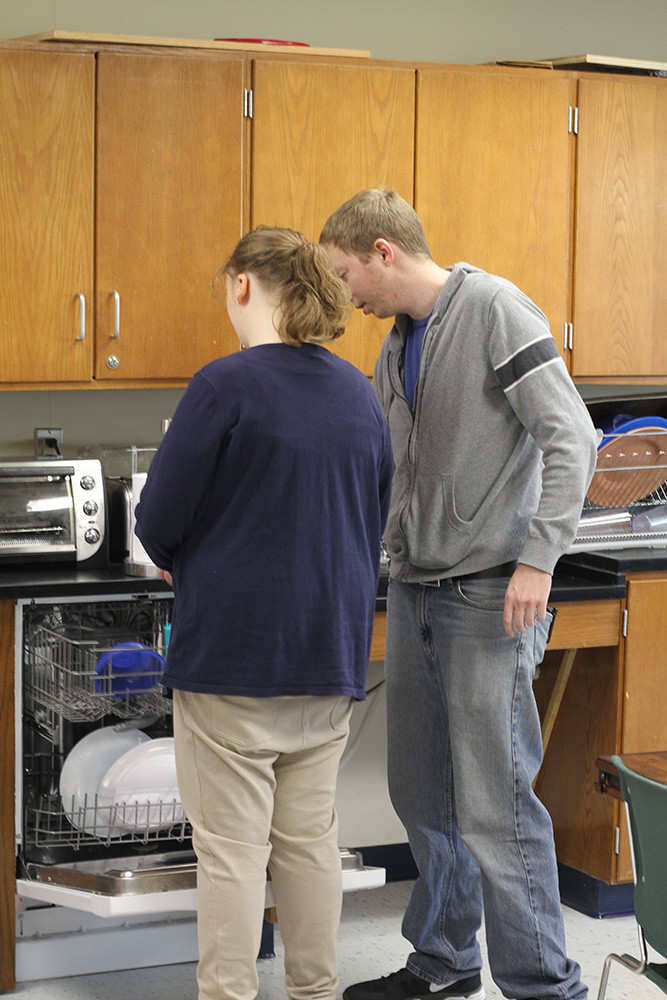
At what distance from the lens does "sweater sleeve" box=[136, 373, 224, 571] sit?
5.97 ft

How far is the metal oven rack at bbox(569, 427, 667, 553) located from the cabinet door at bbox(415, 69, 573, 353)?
1.47 ft

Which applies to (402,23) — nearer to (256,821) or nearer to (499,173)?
(499,173)

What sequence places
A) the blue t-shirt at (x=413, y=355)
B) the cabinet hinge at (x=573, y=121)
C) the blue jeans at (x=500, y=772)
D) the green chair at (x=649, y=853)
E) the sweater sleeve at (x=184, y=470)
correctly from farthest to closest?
the cabinet hinge at (x=573, y=121) → the blue t-shirt at (x=413, y=355) → the blue jeans at (x=500, y=772) → the sweater sleeve at (x=184, y=470) → the green chair at (x=649, y=853)

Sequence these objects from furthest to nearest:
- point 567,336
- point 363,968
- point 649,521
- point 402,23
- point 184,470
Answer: point 402,23 → point 567,336 → point 649,521 → point 363,968 → point 184,470

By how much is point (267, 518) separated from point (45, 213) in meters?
1.32

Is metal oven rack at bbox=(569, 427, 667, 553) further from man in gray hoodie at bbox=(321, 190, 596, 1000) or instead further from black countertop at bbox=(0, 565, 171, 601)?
black countertop at bbox=(0, 565, 171, 601)

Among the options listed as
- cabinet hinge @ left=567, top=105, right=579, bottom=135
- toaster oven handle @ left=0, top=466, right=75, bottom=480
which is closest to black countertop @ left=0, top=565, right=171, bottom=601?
toaster oven handle @ left=0, top=466, right=75, bottom=480

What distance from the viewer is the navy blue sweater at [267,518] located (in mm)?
1825

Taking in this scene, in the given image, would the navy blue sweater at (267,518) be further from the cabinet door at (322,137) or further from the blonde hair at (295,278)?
the cabinet door at (322,137)

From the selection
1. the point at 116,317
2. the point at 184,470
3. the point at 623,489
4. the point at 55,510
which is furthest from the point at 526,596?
the point at 116,317

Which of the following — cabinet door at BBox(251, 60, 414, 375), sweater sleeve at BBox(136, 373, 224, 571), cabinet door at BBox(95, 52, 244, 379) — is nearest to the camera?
sweater sleeve at BBox(136, 373, 224, 571)

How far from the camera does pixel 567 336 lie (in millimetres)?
3250

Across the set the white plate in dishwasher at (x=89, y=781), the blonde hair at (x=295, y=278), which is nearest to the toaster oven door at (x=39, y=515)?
the white plate in dishwasher at (x=89, y=781)

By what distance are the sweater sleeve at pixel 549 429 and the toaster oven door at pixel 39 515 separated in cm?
113
